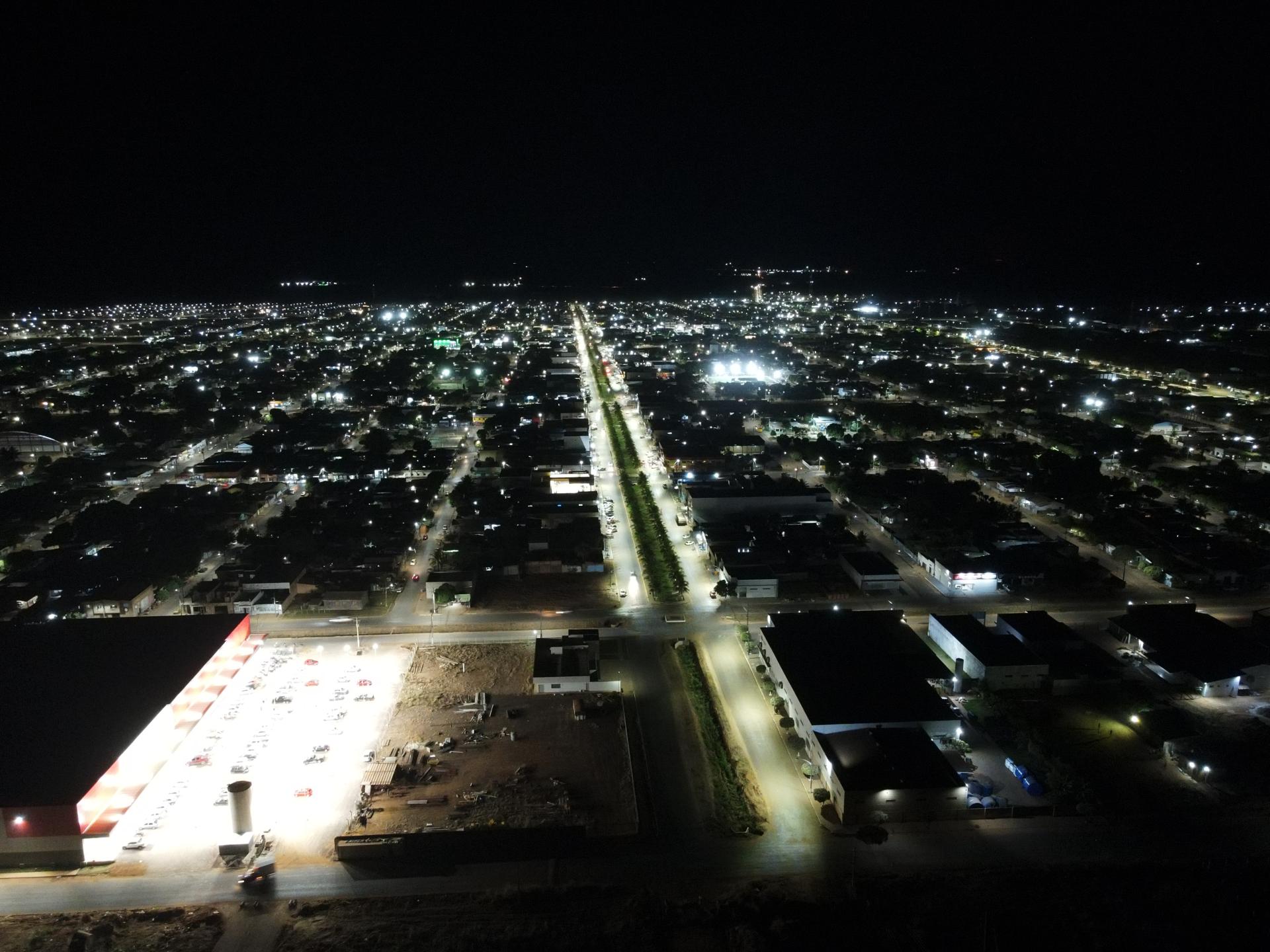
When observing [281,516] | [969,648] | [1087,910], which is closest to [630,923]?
[1087,910]

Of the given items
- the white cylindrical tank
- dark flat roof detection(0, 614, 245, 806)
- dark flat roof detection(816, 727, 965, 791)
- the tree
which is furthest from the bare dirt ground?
the tree

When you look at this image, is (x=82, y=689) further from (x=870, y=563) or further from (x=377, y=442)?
(x=377, y=442)

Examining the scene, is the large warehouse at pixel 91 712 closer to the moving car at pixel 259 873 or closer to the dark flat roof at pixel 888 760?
the moving car at pixel 259 873

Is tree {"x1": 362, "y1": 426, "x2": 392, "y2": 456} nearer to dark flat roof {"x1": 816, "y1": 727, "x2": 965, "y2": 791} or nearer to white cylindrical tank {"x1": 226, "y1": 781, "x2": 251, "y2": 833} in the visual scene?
white cylindrical tank {"x1": 226, "y1": 781, "x2": 251, "y2": 833}

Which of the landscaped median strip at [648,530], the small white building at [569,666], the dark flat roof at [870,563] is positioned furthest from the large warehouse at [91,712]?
the dark flat roof at [870,563]

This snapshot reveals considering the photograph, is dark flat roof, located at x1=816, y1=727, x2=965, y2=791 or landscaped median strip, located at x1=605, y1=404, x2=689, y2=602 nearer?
dark flat roof, located at x1=816, y1=727, x2=965, y2=791

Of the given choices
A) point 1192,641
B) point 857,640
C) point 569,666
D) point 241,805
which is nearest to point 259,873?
point 241,805
